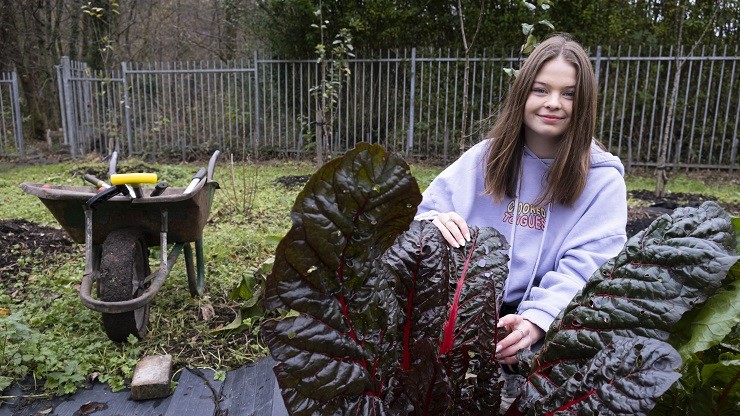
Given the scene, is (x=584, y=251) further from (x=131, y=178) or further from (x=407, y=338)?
(x=131, y=178)

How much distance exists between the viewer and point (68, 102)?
10234 mm

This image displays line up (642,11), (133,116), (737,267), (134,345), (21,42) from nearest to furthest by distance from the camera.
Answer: (737,267)
(134,345)
(642,11)
(133,116)
(21,42)

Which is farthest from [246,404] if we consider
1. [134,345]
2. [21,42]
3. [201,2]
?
[201,2]

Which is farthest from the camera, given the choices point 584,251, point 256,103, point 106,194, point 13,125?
point 13,125

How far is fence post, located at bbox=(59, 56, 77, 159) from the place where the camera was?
10.1 meters

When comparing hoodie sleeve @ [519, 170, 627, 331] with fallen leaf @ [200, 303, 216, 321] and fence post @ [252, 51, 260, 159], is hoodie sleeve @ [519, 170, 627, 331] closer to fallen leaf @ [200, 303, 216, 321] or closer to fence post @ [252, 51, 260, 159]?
fallen leaf @ [200, 303, 216, 321]

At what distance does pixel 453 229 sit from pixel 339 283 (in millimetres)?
410

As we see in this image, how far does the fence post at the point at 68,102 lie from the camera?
33.2 ft

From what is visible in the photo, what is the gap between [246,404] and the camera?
225cm

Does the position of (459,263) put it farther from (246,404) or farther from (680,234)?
(246,404)

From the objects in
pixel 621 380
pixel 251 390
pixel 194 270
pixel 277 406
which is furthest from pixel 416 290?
pixel 194 270

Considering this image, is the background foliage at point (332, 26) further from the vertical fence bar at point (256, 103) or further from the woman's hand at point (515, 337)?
the woman's hand at point (515, 337)

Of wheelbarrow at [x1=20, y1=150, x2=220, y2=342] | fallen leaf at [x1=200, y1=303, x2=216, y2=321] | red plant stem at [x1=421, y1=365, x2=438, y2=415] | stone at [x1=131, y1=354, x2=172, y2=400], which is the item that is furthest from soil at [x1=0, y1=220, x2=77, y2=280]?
red plant stem at [x1=421, y1=365, x2=438, y2=415]

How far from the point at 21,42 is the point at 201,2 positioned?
514 cm
